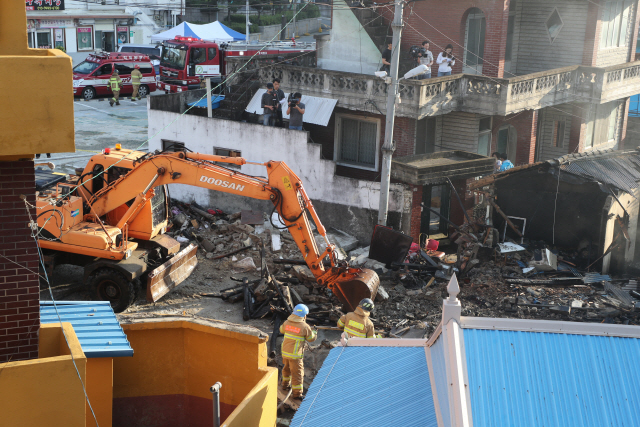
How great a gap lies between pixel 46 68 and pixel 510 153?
23.2m

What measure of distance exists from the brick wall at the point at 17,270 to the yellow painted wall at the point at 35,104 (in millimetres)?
591

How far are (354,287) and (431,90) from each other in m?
9.03

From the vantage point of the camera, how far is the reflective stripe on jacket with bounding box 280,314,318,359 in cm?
1115

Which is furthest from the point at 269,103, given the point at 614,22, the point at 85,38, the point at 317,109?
the point at 85,38

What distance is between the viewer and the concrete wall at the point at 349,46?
25.6 meters

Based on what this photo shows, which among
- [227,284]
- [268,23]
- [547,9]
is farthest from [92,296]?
[268,23]

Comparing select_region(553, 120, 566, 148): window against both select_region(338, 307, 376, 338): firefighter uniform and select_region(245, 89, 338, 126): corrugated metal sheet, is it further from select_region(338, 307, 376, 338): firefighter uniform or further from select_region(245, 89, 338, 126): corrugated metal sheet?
select_region(338, 307, 376, 338): firefighter uniform

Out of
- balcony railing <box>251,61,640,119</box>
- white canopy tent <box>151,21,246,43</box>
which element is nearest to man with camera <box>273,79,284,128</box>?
balcony railing <box>251,61,640,119</box>

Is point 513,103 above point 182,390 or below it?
above

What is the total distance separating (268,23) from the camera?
54.3 metres

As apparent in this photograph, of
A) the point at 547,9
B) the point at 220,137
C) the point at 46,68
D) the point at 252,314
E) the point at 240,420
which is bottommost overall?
the point at 252,314

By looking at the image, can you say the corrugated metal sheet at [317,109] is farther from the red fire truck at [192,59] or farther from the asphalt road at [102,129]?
the red fire truck at [192,59]

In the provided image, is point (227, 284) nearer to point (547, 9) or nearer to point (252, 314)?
point (252, 314)

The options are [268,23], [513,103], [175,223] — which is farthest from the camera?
[268,23]
